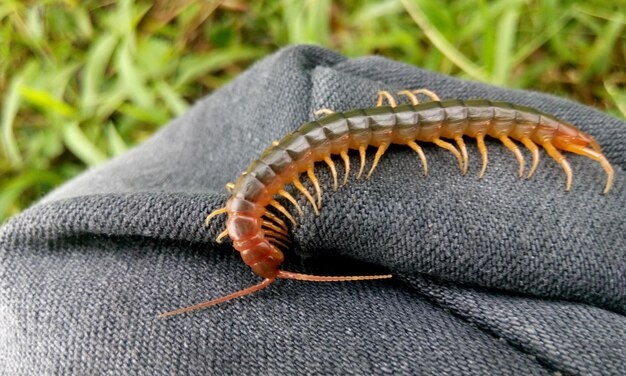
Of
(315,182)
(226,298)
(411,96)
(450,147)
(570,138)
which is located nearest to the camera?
(226,298)

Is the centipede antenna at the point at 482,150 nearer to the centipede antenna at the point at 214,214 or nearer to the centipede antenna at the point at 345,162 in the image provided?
the centipede antenna at the point at 345,162

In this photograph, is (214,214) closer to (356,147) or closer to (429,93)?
(356,147)

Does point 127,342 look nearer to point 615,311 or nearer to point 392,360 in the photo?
point 392,360

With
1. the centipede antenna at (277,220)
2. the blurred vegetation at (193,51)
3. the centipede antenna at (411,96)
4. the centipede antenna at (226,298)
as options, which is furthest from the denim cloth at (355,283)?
the blurred vegetation at (193,51)

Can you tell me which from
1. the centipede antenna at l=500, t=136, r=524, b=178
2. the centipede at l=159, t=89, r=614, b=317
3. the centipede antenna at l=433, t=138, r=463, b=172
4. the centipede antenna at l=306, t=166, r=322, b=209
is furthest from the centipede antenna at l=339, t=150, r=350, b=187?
the centipede antenna at l=500, t=136, r=524, b=178

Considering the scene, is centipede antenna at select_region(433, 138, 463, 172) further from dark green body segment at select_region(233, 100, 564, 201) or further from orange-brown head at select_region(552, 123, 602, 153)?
orange-brown head at select_region(552, 123, 602, 153)

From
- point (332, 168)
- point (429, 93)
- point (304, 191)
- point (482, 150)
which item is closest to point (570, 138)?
point (482, 150)

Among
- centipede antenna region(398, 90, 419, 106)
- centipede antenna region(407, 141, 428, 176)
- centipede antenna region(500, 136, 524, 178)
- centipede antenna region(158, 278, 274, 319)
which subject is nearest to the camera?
centipede antenna region(158, 278, 274, 319)

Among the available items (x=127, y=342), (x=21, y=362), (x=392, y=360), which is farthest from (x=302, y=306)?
(x=21, y=362)
